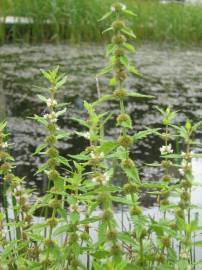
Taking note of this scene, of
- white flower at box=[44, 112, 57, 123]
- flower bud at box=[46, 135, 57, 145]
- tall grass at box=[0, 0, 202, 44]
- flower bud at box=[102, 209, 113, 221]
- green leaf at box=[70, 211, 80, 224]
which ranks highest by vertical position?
tall grass at box=[0, 0, 202, 44]

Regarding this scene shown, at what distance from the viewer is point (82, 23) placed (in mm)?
7766

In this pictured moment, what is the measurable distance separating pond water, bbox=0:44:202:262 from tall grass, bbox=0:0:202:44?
0.27 meters

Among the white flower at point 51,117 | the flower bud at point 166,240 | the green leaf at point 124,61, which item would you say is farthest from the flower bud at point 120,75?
the flower bud at point 166,240

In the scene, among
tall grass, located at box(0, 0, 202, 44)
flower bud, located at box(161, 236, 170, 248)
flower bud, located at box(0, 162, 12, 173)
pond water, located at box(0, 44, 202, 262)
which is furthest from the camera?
tall grass, located at box(0, 0, 202, 44)

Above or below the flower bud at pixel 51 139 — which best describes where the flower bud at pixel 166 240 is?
below

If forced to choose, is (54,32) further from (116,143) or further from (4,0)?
(116,143)

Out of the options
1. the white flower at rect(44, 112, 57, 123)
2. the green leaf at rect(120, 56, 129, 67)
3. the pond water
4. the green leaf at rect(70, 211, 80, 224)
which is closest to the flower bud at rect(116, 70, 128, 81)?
the green leaf at rect(120, 56, 129, 67)

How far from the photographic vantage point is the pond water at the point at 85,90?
3575mm

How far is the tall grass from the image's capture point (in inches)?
305

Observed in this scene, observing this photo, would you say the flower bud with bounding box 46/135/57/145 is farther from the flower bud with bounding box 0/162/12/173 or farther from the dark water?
the dark water

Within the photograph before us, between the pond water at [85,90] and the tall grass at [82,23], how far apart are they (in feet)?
0.88

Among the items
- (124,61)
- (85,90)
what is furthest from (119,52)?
(85,90)

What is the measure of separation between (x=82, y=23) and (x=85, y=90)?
2.58 m

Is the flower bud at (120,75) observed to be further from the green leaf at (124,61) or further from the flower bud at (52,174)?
the flower bud at (52,174)
